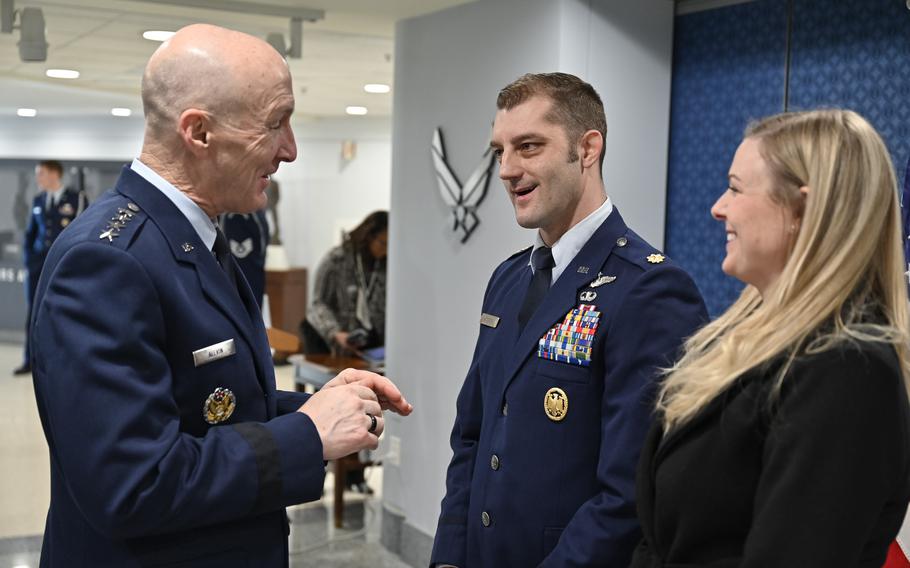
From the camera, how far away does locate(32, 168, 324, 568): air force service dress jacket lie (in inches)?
52.4

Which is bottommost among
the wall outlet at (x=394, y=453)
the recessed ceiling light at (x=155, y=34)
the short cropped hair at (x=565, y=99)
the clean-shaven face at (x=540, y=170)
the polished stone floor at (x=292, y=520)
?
the polished stone floor at (x=292, y=520)

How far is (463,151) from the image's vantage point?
4.14 m

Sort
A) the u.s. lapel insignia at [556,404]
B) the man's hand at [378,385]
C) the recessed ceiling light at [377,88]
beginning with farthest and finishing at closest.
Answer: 1. the recessed ceiling light at [377,88]
2. the u.s. lapel insignia at [556,404]
3. the man's hand at [378,385]

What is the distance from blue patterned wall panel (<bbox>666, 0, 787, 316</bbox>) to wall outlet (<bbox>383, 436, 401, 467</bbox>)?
1577 millimetres

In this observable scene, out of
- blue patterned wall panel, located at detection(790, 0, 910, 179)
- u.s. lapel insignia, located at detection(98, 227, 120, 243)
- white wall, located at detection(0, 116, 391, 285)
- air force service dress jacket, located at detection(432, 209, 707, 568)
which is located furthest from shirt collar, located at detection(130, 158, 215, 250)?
white wall, located at detection(0, 116, 391, 285)

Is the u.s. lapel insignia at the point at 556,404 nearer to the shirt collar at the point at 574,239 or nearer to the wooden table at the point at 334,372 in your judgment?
the shirt collar at the point at 574,239

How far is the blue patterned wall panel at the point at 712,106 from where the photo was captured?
3418mm

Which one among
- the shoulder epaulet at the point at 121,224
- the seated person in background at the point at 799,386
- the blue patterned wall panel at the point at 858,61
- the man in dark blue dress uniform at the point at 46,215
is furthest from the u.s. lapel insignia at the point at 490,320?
the man in dark blue dress uniform at the point at 46,215

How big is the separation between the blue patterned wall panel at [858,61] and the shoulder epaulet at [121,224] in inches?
82.1

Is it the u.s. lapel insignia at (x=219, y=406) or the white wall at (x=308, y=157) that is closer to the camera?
→ the u.s. lapel insignia at (x=219, y=406)

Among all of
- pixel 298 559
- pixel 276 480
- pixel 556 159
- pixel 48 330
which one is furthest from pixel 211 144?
pixel 298 559

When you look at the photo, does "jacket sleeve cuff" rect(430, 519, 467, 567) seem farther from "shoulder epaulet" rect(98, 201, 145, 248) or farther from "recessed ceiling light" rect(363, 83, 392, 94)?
"recessed ceiling light" rect(363, 83, 392, 94)

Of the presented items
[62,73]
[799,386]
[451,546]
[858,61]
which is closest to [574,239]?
[451,546]

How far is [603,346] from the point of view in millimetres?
1878
